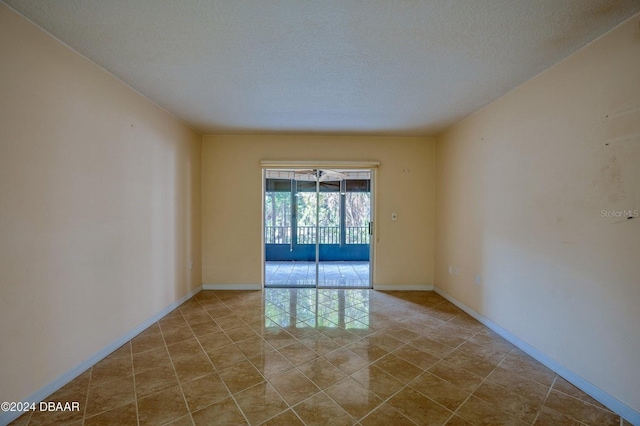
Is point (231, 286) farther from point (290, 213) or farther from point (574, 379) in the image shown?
point (574, 379)

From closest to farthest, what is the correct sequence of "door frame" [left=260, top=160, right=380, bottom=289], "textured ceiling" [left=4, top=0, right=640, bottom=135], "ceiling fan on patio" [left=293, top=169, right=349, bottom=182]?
"textured ceiling" [left=4, top=0, right=640, bottom=135] < "door frame" [left=260, top=160, right=380, bottom=289] < "ceiling fan on patio" [left=293, top=169, right=349, bottom=182]

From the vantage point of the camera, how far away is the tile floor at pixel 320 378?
70.2 inches

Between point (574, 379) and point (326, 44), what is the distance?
3308 millimetres

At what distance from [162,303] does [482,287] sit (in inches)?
162

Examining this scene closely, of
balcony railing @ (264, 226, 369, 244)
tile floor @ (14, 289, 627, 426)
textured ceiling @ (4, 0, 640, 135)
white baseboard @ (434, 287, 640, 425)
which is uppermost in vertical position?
textured ceiling @ (4, 0, 640, 135)

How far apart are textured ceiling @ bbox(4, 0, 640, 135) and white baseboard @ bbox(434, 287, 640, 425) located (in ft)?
8.55

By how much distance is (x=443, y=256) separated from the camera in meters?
4.29

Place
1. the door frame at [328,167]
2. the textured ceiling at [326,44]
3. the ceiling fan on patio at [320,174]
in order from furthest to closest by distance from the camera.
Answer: the ceiling fan on patio at [320,174] < the door frame at [328,167] < the textured ceiling at [326,44]

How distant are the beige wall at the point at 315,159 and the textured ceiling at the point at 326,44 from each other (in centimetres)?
137

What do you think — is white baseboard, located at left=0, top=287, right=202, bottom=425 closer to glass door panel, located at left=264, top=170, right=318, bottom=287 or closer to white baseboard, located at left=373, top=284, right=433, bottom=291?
glass door panel, located at left=264, top=170, right=318, bottom=287

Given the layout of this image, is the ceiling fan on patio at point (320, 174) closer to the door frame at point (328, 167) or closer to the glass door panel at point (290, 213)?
the glass door panel at point (290, 213)

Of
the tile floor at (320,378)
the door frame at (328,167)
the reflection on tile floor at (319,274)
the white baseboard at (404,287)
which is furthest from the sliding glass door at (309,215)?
the tile floor at (320,378)

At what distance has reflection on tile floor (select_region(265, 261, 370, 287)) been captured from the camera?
4.94m

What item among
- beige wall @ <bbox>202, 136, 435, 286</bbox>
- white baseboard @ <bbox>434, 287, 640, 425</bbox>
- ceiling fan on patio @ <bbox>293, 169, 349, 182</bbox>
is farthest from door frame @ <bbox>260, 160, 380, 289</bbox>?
white baseboard @ <bbox>434, 287, 640, 425</bbox>
